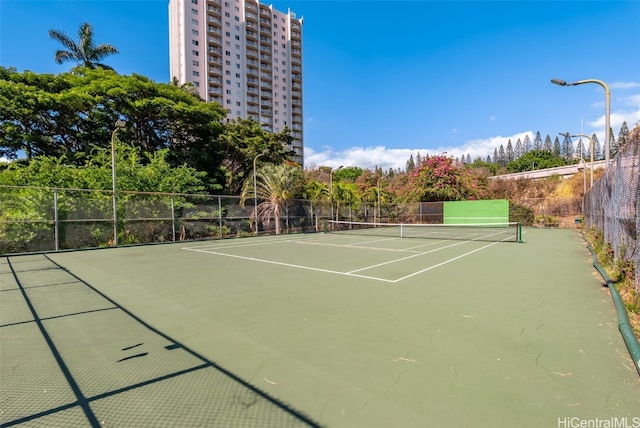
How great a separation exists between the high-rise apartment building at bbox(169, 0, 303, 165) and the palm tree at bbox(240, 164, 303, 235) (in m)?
36.3

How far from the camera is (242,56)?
71125 millimetres

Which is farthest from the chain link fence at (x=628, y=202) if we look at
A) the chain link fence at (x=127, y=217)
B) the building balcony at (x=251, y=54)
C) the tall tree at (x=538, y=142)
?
the tall tree at (x=538, y=142)

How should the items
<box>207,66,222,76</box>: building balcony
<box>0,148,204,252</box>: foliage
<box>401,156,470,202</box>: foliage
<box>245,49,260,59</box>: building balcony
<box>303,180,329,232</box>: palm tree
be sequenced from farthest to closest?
<box>245,49,260,59</box>: building balcony
<box>207,66,222,76</box>: building balcony
<box>401,156,470,202</box>: foliage
<box>303,180,329,232</box>: palm tree
<box>0,148,204,252</box>: foliage

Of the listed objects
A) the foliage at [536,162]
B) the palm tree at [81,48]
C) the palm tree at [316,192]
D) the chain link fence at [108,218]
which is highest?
the palm tree at [81,48]

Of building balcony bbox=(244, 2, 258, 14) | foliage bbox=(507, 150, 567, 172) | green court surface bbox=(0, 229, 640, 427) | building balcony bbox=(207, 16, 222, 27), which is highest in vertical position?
building balcony bbox=(244, 2, 258, 14)

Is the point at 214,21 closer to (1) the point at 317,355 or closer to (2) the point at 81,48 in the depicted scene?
(2) the point at 81,48

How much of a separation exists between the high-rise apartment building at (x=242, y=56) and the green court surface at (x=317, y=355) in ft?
177

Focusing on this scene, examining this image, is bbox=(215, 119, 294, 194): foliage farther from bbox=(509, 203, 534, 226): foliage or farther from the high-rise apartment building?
the high-rise apartment building

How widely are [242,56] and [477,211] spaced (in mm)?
63777

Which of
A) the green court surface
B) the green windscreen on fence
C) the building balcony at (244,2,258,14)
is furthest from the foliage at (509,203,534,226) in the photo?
the building balcony at (244,2,258,14)

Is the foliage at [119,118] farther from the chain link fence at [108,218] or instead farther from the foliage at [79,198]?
the chain link fence at [108,218]

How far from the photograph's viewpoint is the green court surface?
2275 millimetres

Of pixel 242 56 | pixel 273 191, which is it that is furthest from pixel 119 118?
pixel 242 56

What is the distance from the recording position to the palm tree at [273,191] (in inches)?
853
